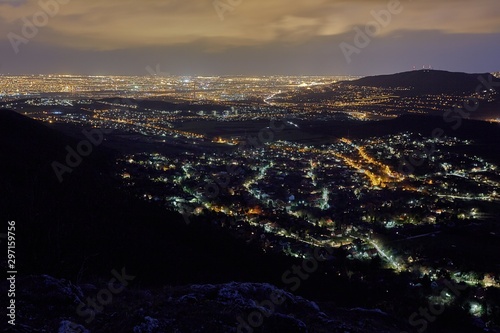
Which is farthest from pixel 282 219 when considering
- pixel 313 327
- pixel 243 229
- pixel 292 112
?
pixel 292 112

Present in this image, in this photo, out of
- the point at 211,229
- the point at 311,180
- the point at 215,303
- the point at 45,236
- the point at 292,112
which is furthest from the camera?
the point at 292,112

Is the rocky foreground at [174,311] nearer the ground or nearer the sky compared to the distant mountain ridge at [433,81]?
nearer the ground

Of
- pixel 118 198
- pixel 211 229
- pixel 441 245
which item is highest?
pixel 118 198

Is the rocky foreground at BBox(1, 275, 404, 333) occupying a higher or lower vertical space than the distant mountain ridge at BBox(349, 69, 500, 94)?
lower

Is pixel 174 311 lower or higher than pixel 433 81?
lower

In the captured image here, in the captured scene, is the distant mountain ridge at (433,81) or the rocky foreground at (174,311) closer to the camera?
the rocky foreground at (174,311)

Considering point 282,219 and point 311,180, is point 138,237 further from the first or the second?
point 311,180

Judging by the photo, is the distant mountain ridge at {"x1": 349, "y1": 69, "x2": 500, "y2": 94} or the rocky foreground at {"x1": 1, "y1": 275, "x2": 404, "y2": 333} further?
the distant mountain ridge at {"x1": 349, "y1": 69, "x2": 500, "y2": 94}

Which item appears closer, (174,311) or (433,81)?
(174,311)
